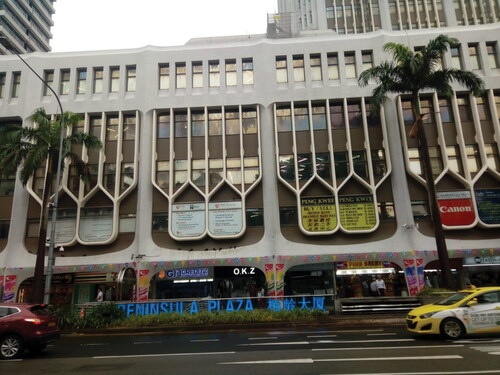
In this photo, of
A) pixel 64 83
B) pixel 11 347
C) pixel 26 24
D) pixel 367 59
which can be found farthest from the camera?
pixel 26 24

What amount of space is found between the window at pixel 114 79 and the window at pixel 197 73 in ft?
17.8

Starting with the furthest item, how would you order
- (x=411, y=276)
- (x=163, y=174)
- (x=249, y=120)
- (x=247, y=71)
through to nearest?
(x=247, y=71) → (x=249, y=120) → (x=163, y=174) → (x=411, y=276)

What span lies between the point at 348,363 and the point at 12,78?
29760mm

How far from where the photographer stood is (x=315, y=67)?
1088 inches

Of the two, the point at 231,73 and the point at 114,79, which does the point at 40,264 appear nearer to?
the point at 114,79

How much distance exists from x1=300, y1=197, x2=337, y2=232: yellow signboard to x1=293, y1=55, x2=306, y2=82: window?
28.8 ft

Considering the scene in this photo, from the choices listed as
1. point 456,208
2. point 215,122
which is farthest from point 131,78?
point 456,208

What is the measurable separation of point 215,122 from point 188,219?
23.1 feet

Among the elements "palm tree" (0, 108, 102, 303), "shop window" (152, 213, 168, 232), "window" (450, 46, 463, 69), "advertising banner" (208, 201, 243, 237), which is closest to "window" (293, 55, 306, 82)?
"advertising banner" (208, 201, 243, 237)

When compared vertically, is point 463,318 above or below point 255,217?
below

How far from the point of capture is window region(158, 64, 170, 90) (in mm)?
27797

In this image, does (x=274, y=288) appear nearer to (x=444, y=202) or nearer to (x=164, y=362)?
(x=444, y=202)

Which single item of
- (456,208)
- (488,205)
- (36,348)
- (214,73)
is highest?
(214,73)

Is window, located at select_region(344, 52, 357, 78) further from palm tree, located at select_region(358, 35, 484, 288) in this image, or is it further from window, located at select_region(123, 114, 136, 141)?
window, located at select_region(123, 114, 136, 141)
